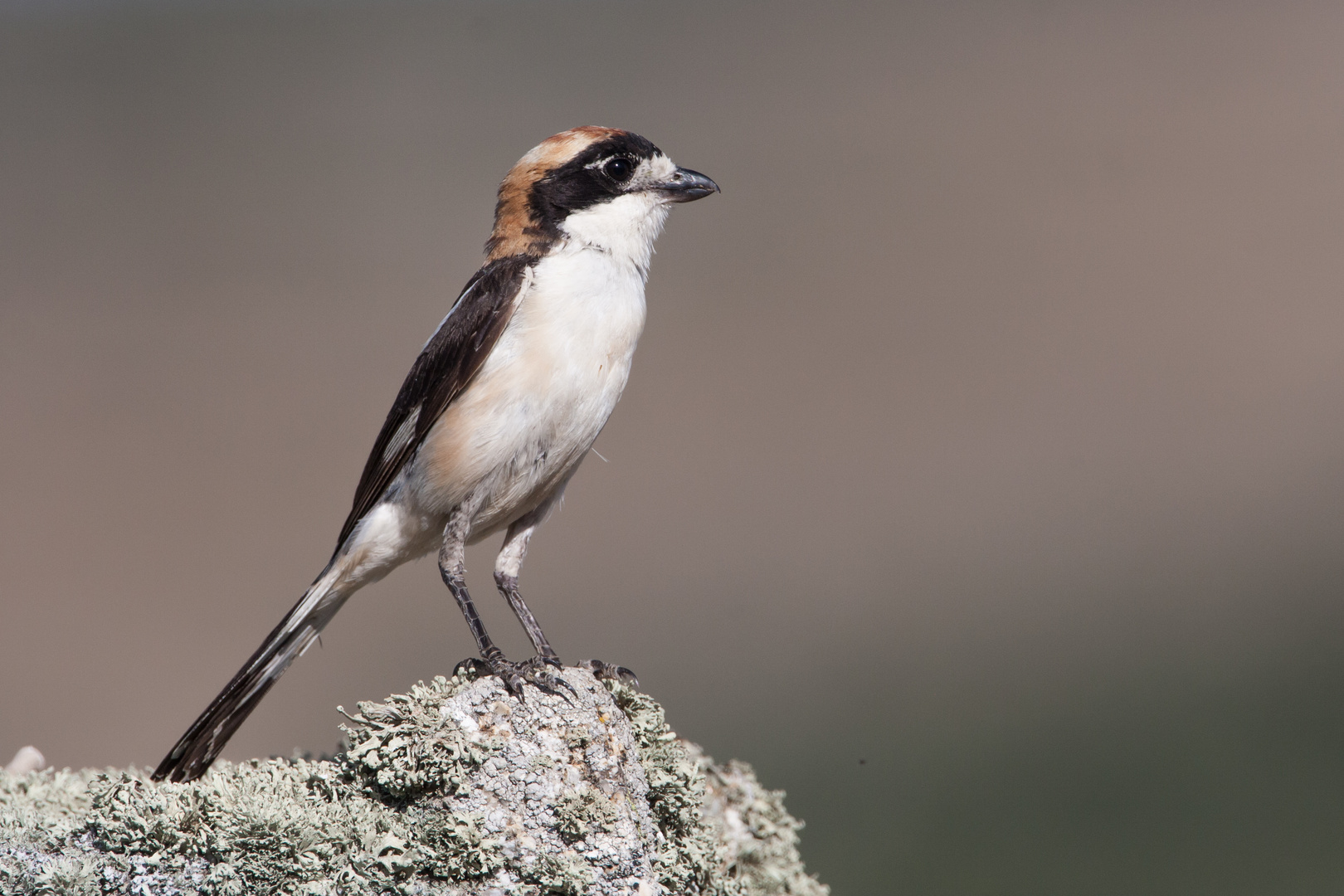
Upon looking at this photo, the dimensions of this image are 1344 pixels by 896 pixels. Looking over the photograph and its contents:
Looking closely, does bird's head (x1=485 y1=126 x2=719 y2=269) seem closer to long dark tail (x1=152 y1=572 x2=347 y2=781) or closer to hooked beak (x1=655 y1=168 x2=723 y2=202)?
hooked beak (x1=655 y1=168 x2=723 y2=202)

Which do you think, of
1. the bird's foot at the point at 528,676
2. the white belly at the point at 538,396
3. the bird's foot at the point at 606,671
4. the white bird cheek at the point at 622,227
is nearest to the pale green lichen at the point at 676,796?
the bird's foot at the point at 606,671

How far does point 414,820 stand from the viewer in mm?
3006

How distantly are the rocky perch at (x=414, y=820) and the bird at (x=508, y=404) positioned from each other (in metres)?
0.57

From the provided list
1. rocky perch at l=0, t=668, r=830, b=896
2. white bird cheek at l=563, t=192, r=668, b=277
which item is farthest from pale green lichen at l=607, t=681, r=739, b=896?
white bird cheek at l=563, t=192, r=668, b=277

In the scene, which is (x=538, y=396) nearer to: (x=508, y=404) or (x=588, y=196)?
(x=508, y=404)

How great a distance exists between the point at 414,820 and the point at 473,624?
3.48ft

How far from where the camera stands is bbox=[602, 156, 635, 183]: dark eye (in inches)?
183

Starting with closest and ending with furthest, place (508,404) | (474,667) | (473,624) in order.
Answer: (474,667)
(473,624)
(508,404)

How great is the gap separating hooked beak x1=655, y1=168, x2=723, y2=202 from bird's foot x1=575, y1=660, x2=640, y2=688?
6.49ft

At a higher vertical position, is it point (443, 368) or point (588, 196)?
point (588, 196)

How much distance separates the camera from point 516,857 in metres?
2.98

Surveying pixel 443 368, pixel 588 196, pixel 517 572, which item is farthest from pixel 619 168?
pixel 517 572

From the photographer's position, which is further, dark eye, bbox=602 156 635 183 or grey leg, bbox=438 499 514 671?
dark eye, bbox=602 156 635 183

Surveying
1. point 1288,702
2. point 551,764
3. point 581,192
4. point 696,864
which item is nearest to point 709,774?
point 696,864
